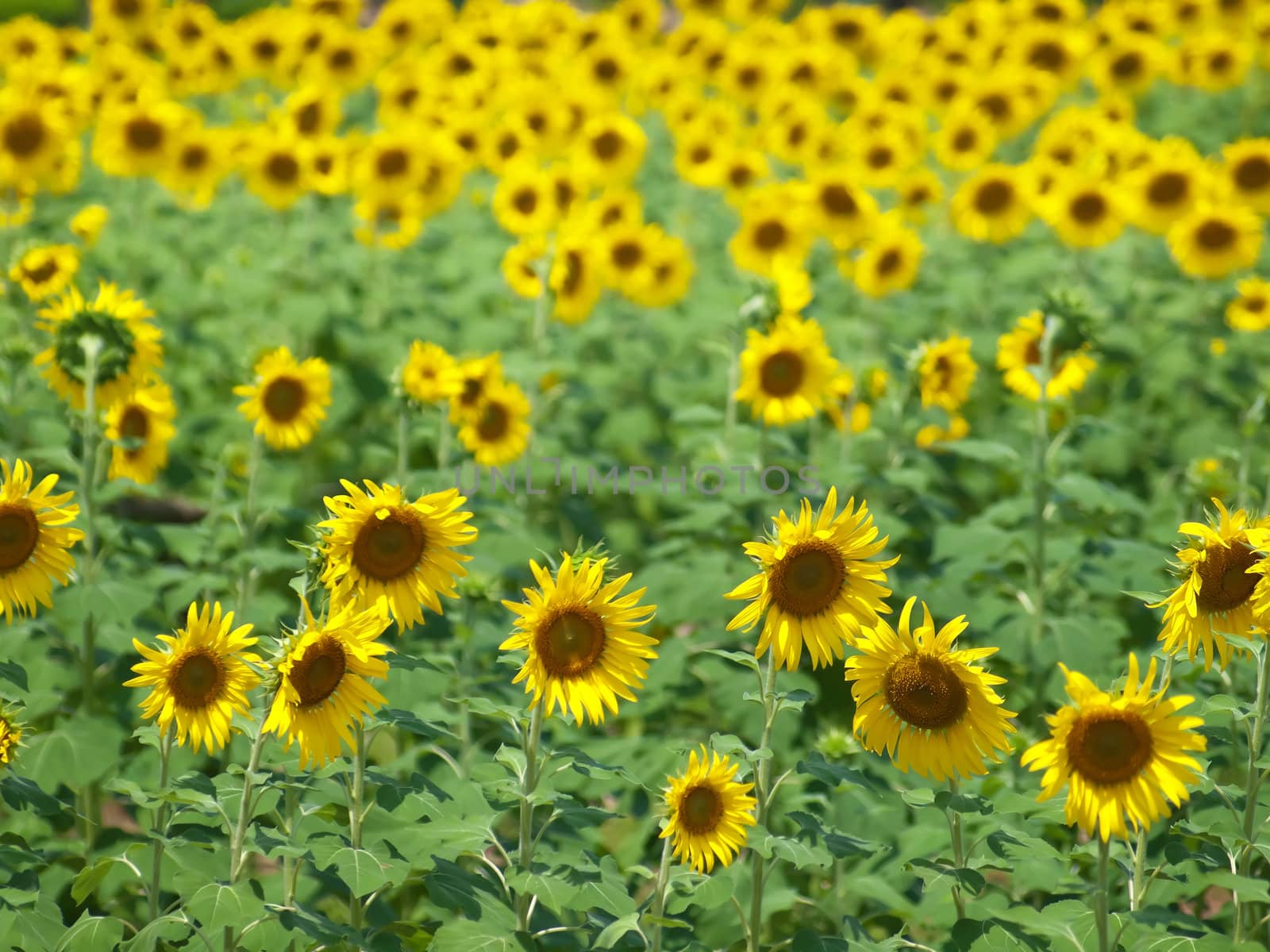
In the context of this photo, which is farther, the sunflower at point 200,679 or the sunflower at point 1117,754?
the sunflower at point 200,679

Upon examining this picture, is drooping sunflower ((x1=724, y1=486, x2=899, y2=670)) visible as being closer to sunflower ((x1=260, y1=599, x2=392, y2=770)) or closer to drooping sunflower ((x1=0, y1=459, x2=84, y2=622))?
sunflower ((x1=260, y1=599, x2=392, y2=770))

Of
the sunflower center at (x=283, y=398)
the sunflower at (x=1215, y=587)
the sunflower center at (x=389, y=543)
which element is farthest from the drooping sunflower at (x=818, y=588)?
the sunflower center at (x=283, y=398)

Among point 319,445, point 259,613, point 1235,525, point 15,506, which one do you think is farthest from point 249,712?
point 319,445

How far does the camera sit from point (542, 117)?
884 centimetres

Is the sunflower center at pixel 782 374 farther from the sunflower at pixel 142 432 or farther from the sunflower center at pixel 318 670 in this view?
the sunflower center at pixel 318 670

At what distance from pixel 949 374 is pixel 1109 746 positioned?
3019 millimetres

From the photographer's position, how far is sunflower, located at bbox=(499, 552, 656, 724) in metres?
3.07

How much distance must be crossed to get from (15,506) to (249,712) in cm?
79

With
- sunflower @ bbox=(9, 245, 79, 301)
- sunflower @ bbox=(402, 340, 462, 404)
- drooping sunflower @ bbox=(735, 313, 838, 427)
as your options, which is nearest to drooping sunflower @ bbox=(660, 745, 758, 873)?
sunflower @ bbox=(402, 340, 462, 404)

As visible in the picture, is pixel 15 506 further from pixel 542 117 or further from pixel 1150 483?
pixel 542 117

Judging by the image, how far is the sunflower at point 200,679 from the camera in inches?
122

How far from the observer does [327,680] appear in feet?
9.94

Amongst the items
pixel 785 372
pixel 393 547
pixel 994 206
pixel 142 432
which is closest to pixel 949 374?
pixel 785 372

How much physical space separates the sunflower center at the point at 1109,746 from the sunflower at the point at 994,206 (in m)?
5.47
